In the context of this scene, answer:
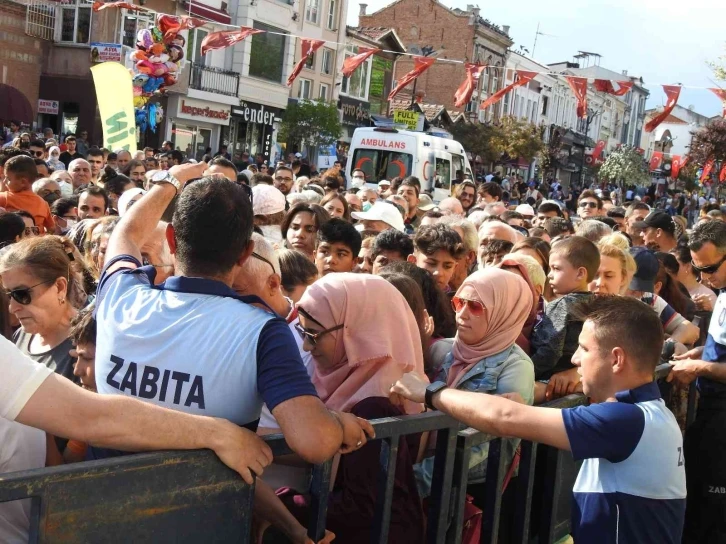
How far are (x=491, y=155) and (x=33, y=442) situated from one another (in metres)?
47.7

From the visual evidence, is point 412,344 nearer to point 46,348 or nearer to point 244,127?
point 46,348

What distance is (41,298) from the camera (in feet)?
11.9

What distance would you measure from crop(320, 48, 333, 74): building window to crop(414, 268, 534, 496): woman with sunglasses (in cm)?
3944

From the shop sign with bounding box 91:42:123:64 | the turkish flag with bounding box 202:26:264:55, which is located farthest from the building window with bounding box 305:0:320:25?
the turkish flag with bounding box 202:26:264:55

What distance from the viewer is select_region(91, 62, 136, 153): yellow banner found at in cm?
1033

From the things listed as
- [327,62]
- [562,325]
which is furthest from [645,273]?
[327,62]

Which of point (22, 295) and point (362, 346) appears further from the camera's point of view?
point (22, 295)

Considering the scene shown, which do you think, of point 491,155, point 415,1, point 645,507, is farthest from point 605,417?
point 415,1

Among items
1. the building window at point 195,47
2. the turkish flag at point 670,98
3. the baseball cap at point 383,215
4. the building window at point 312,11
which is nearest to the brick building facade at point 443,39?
the building window at point 312,11

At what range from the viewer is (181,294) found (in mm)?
2471

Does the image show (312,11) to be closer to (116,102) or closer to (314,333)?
(116,102)

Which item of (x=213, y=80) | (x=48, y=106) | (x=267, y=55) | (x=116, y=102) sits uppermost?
(x=267, y=55)

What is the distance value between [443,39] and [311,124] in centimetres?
2273

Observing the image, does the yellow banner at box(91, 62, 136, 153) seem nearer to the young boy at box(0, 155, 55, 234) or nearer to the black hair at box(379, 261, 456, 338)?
the young boy at box(0, 155, 55, 234)
